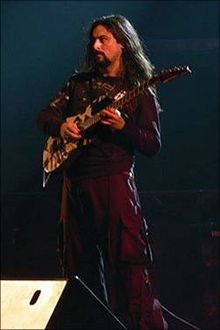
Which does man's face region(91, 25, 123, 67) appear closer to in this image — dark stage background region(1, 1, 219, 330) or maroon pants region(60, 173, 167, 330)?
maroon pants region(60, 173, 167, 330)

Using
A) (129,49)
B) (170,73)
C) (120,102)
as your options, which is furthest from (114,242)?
(129,49)

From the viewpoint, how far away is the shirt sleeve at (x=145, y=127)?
300 centimetres

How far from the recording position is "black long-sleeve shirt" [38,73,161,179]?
304 cm

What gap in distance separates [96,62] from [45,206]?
A: 1525 millimetres

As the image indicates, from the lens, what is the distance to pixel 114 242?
3.03 m

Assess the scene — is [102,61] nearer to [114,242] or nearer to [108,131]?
[108,131]

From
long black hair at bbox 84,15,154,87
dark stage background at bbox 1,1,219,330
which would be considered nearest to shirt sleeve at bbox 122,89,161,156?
long black hair at bbox 84,15,154,87

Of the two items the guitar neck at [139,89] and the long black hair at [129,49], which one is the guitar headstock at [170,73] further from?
the long black hair at [129,49]

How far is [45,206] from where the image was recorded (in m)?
4.51

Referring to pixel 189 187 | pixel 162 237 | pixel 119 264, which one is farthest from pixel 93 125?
pixel 189 187

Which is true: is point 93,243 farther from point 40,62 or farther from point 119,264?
point 40,62

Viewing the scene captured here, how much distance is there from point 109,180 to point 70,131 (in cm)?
26

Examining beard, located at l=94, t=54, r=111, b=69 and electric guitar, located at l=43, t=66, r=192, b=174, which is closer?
electric guitar, located at l=43, t=66, r=192, b=174

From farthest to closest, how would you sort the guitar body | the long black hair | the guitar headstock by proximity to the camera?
the long black hair → the guitar body → the guitar headstock
